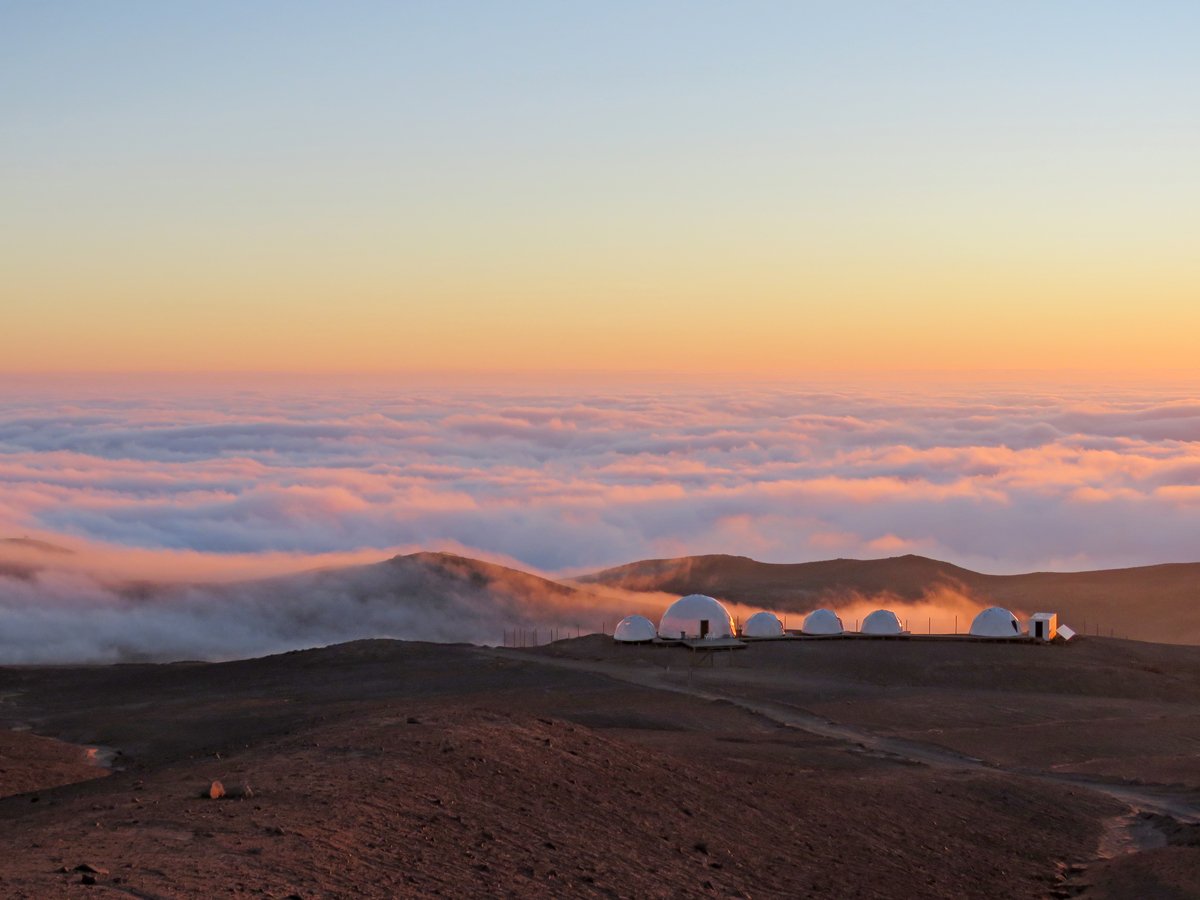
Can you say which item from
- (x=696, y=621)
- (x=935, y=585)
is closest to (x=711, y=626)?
(x=696, y=621)

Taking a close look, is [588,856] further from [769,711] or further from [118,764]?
[769,711]

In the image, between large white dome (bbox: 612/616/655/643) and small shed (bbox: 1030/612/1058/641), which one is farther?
large white dome (bbox: 612/616/655/643)

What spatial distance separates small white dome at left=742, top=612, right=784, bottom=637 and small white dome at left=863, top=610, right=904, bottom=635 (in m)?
3.70

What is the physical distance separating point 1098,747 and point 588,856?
875 inches

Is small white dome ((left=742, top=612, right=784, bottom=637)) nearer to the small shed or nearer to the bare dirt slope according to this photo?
the small shed

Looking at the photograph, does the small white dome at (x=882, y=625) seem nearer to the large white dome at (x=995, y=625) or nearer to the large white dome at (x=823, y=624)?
the large white dome at (x=823, y=624)

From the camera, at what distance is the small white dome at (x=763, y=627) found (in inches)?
2418

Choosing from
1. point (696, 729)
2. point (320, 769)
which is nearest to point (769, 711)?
point (696, 729)

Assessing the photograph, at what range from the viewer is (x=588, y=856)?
1953cm

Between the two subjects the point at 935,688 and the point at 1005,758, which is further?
the point at 935,688

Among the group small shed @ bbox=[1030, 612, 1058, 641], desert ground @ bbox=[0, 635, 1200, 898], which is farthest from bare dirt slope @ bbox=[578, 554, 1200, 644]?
desert ground @ bbox=[0, 635, 1200, 898]

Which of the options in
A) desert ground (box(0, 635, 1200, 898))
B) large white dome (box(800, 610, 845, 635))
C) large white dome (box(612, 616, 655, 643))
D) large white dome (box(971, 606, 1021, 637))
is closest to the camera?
desert ground (box(0, 635, 1200, 898))

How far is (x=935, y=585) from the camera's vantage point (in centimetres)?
10688

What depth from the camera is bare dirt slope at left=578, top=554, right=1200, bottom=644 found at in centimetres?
9894
